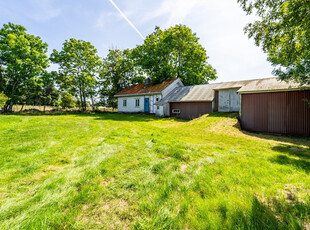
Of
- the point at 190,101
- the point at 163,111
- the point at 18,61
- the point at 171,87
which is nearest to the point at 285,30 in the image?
the point at 190,101

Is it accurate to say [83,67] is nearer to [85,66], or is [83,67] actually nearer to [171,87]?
[85,66]

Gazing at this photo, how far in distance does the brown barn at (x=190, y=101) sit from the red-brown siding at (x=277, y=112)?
16.6 feet

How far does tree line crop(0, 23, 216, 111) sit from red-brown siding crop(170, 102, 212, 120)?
8436mm

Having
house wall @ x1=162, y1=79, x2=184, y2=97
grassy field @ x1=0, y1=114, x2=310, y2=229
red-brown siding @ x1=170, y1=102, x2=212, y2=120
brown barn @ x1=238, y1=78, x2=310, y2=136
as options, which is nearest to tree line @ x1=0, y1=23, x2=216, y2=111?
house wall @ x1=162, y1=79, x2=184, y2=97

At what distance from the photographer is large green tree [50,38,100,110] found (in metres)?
23.2

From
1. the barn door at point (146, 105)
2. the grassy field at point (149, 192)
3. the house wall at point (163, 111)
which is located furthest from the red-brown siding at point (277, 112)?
the barn door at point (146, 105)

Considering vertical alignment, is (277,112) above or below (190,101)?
below

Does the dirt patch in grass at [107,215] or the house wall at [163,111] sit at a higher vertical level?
the house wall at [163,111]

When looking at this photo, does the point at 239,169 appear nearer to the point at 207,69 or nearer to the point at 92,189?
the point at 92,189

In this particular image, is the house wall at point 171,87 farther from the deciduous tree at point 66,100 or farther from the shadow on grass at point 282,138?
the deciduous tree at point 66,100

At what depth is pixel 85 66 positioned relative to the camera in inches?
985

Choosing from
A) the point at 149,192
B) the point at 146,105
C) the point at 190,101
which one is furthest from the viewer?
the point at 146,105

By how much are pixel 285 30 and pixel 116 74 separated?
27.6 meters

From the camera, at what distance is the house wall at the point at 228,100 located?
1374 cm
